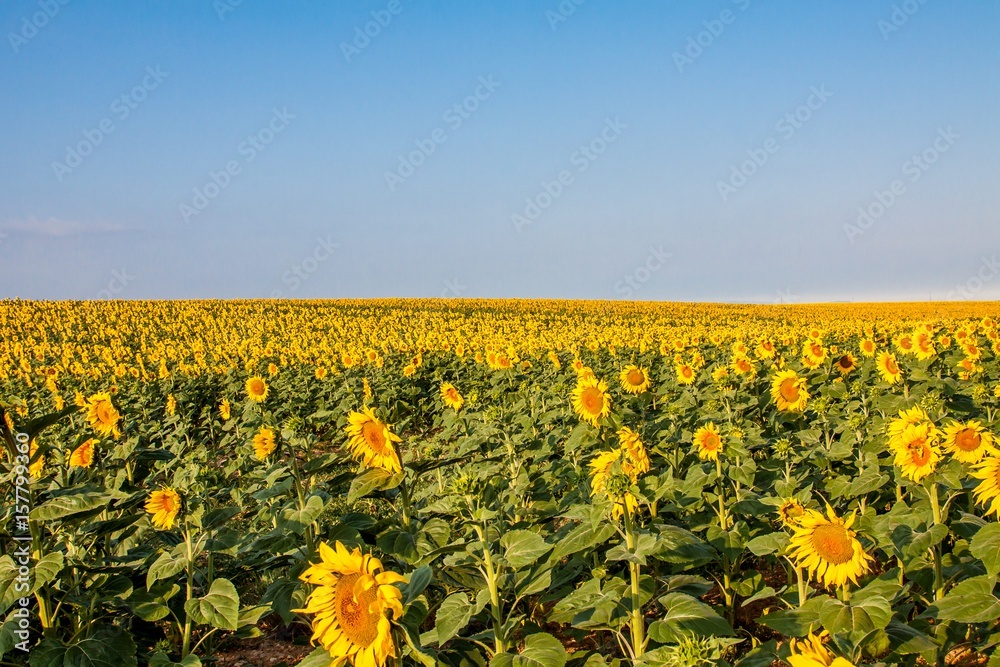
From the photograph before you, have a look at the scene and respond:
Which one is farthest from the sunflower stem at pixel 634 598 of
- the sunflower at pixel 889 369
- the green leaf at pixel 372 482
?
the sunflower at pixel 889 369

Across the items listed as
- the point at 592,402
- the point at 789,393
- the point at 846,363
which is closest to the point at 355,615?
the point at 592,402

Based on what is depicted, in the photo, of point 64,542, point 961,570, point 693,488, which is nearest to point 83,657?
point 64,542

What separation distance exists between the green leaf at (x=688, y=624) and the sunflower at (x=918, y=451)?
1782 millimetres

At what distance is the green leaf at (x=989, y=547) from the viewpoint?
2.84 meters

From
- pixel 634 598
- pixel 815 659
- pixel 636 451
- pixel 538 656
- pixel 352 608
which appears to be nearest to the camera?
pixel 815 659

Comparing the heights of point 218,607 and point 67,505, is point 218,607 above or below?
below

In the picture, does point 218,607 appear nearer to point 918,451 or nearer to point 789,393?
point 918,451

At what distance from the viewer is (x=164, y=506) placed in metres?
3.83

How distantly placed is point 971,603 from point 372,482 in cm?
269

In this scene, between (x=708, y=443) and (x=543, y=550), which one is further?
(x=708, y=443)

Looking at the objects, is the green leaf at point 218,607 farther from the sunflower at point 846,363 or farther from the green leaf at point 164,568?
the sunflower at point 846,363

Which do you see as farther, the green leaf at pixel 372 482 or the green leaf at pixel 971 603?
the green leaf at pixel 372 482

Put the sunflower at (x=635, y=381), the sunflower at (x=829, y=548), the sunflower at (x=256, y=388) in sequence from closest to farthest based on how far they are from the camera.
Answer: the sunflower at (x=829, y=548), the sunflower at (x=635, y=381), the sunflower at (x=256, y=388)

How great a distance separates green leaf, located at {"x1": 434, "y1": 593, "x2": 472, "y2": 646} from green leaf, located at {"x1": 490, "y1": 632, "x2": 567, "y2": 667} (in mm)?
198
